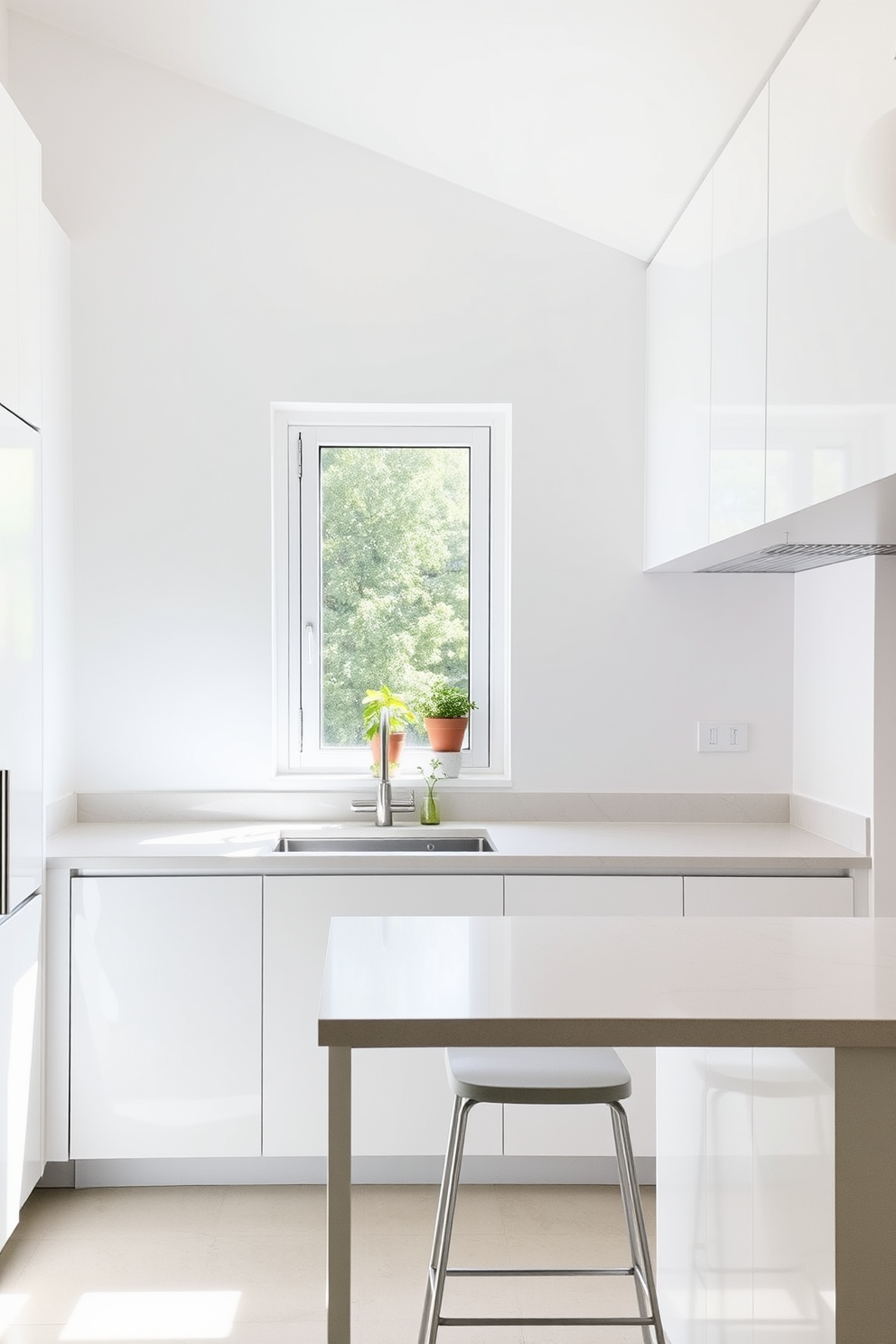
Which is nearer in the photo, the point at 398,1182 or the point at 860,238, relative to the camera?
the point at 860,238

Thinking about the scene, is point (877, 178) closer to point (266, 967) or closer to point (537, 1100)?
point (537, 1100)

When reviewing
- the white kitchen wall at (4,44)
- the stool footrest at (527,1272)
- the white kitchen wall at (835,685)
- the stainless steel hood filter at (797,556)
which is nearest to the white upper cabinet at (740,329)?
the stainless steel hood filter at (797,556)

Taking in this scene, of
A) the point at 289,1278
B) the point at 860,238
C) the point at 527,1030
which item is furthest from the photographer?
the point at 289,1278

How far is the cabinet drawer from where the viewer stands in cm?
298

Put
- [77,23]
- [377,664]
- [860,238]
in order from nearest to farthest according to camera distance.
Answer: [860,238] < [77,23] < [377,664]

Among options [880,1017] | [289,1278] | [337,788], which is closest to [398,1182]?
[289,1278]

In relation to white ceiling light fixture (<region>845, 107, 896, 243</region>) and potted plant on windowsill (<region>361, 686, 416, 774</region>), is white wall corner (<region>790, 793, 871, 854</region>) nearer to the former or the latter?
potted plant on windowsill (<region>361, 686, 416, 774</region>)

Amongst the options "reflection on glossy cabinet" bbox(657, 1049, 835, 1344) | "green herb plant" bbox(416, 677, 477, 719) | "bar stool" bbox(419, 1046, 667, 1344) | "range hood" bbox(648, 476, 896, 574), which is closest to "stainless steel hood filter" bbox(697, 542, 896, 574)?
"range hood" bbox(648, 476, 896, 574)

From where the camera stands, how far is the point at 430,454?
3.70 m

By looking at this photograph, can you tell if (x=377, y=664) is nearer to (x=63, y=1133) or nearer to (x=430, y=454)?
(x=430, y=454)

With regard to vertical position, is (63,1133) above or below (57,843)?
below

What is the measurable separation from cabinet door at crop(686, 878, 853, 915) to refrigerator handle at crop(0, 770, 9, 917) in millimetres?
1601

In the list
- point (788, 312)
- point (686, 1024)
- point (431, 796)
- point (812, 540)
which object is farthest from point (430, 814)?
point (686, 1024)

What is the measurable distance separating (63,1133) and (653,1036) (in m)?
2.04
